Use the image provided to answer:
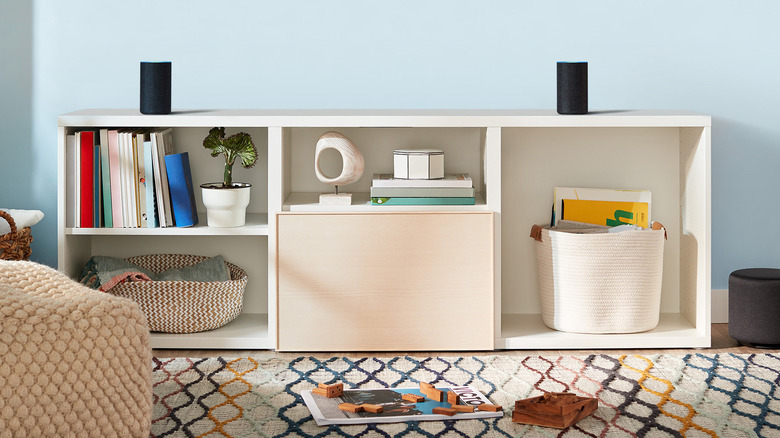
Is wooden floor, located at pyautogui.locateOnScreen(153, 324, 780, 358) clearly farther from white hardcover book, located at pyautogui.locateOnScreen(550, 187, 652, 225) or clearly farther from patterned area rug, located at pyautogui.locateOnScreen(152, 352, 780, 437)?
white hardcover book, located at pyautogui.locateOnScreen(550, 187, 652, 225)

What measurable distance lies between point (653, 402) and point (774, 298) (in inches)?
25.2

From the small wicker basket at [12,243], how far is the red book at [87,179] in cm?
17

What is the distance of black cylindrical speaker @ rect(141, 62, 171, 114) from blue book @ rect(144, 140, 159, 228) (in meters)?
0.09

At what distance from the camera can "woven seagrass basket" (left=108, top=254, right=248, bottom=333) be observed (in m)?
2.29

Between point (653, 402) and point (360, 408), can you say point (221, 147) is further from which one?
point (653, 402)

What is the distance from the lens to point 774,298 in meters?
2.33

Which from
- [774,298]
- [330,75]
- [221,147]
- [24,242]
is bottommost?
[774,298]

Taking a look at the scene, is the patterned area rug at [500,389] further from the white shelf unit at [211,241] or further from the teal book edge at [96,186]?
the teal book edge at [96,186]

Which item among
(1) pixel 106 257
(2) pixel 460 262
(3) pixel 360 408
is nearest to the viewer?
(3) pixel 360 408

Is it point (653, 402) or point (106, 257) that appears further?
point (106, 257)

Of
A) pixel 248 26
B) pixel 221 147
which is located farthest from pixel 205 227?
pixel 248 26

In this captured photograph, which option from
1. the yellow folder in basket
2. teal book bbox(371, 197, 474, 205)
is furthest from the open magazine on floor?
the yellow folder in basket

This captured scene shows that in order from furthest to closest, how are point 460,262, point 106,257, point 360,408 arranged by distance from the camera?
point 106,257 → point 460,262 → point 360,408

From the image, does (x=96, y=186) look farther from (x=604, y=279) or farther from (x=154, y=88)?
(x=604, y=279)
